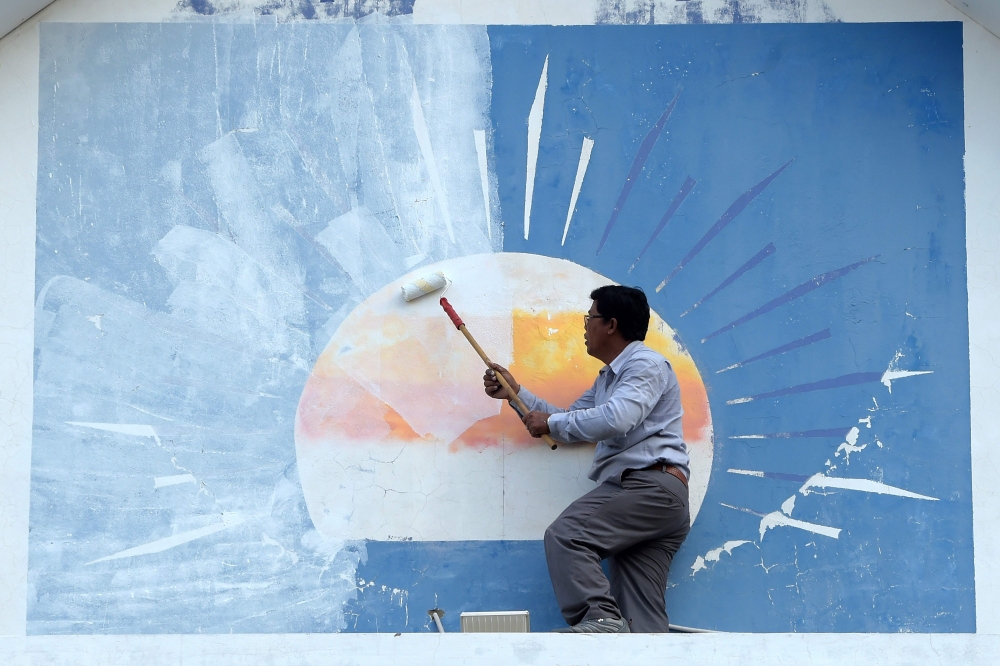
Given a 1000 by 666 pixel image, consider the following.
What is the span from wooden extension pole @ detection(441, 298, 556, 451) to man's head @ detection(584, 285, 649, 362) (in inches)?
13.4

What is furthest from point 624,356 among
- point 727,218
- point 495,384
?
point 727,218

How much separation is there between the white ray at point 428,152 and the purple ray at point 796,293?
108cm

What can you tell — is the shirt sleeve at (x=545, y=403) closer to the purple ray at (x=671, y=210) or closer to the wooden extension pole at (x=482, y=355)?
the wooden extension pole at (x=482, y=355)

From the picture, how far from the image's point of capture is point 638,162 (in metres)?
4.31

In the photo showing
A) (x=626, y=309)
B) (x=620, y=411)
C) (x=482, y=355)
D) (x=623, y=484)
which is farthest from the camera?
(x=482, y=355)

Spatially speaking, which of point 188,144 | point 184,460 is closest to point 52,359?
point 184,460

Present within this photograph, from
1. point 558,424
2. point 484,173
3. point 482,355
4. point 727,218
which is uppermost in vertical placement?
point 484,173

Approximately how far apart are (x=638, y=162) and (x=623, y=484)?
1256 millimetres

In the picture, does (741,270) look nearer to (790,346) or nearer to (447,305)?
(790,346)

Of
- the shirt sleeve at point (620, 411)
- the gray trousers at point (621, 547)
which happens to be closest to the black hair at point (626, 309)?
the shirt sleeve at point (620, 411)

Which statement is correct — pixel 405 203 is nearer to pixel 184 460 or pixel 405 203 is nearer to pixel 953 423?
pixel 184 460
